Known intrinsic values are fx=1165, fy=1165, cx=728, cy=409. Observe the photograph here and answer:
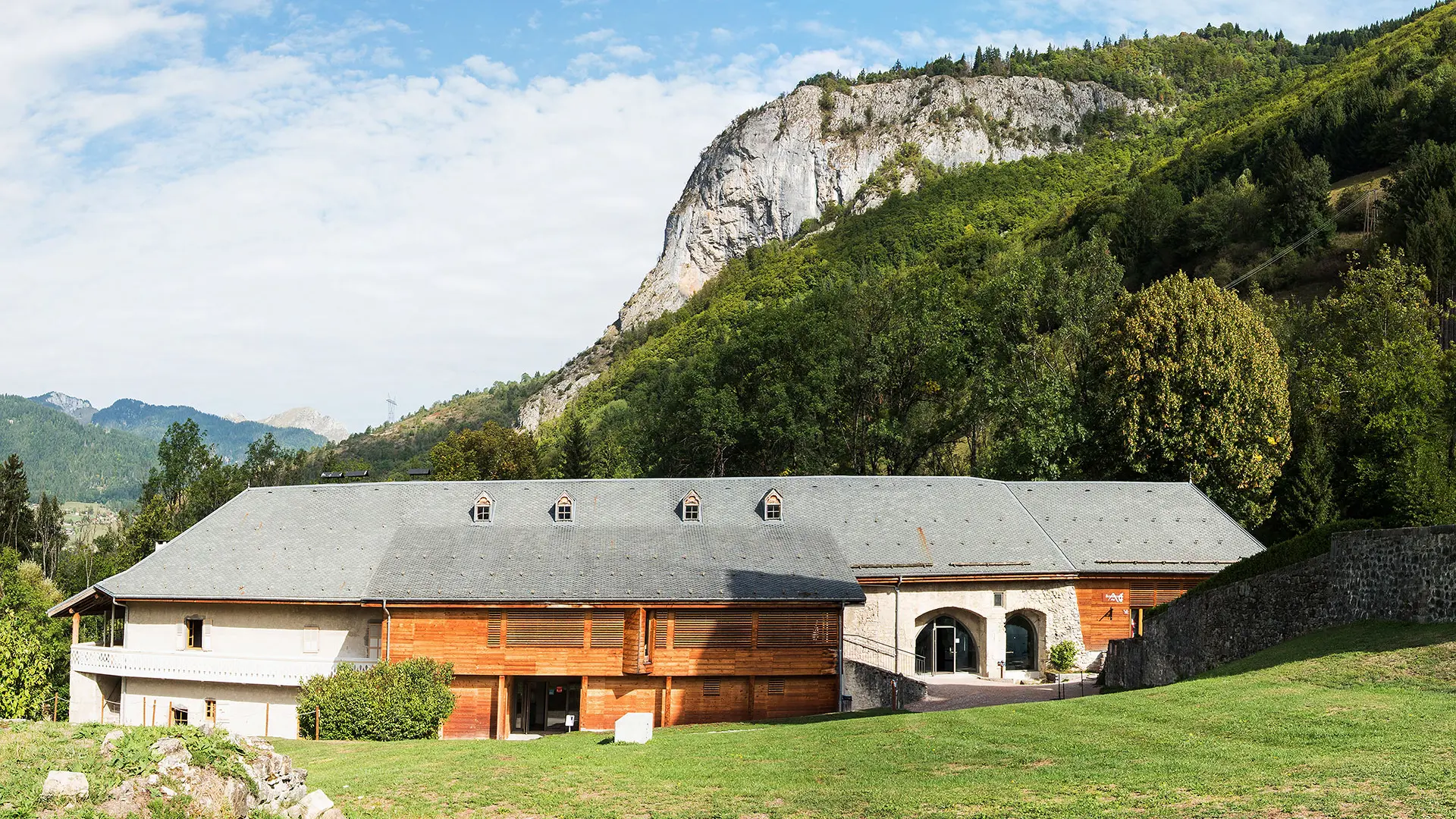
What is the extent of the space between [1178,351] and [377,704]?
36205mm

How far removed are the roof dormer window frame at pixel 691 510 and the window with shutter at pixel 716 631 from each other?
6462 mm

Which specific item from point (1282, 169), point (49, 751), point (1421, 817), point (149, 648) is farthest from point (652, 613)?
point (1282, 169)

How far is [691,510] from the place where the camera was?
43.2 meters

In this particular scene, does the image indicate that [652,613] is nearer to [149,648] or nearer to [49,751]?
[149,648]

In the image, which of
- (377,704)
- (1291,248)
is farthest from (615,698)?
(1291,248)

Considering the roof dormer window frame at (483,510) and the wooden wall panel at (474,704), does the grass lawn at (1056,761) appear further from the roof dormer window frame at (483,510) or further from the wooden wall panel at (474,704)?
the roof dormer window frame at (483,510)

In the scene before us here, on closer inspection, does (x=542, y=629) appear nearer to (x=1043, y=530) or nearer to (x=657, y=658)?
(x=657, y=658)

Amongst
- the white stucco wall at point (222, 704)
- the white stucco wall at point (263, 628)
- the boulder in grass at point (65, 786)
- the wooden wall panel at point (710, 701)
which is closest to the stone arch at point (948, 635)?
the wooden wall panel at point (710, 701)

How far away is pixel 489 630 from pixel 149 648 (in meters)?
13.1

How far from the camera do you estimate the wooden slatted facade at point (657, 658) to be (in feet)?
121

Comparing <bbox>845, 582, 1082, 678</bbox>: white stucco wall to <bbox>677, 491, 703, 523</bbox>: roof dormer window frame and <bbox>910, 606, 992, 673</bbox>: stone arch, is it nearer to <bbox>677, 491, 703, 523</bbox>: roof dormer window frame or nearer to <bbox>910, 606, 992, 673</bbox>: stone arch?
<bbox>910, 606, 992, 673</bbox>: stone arch

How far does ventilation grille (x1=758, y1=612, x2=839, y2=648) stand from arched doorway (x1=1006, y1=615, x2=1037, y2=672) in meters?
8.35

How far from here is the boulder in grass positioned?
12.6 m

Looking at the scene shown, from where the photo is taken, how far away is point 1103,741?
1795 centimetres
